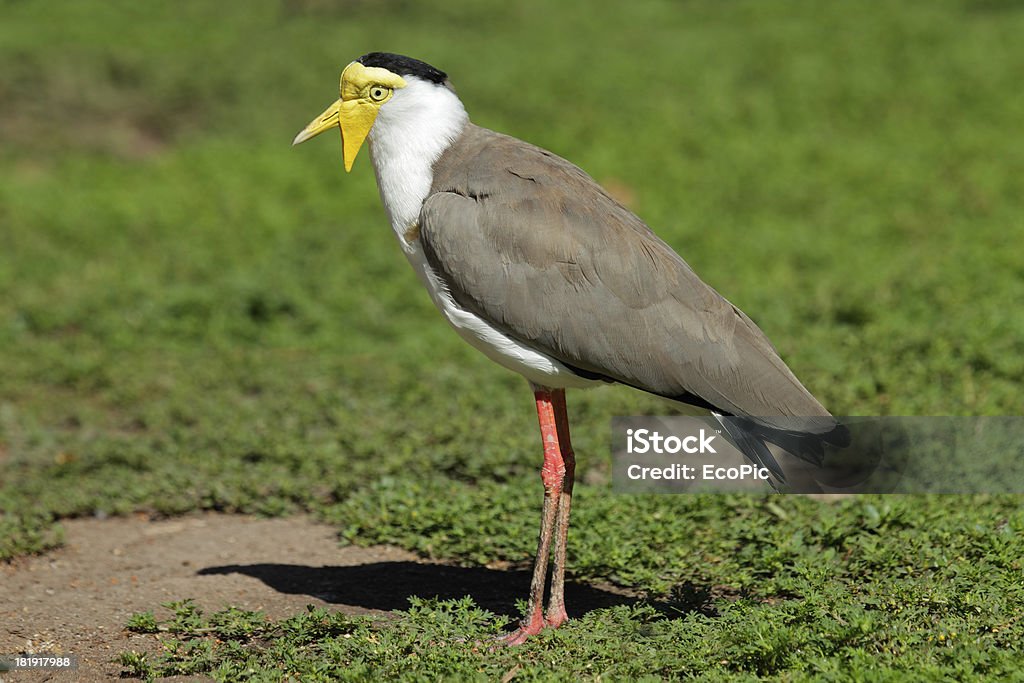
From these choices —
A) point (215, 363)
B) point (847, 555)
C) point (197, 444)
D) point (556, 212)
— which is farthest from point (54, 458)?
point (847, 555)

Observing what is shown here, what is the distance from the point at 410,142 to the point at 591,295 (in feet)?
2.87

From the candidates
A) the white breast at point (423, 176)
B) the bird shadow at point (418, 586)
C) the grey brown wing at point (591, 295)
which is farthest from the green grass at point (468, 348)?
the white breast at point (423, 176)

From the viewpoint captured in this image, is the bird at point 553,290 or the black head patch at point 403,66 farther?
the black head patch at point 403,66

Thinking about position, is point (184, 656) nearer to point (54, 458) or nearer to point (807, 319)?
point (54, 458)

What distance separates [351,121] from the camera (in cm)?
454

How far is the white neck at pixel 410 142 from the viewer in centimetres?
437

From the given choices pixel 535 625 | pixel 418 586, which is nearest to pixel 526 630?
pixel 535 625

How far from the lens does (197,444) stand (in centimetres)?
643

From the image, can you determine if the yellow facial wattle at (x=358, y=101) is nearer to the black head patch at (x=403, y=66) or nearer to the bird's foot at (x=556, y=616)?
the black head patch at (x=403, y=66)

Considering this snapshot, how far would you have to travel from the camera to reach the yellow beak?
450cm

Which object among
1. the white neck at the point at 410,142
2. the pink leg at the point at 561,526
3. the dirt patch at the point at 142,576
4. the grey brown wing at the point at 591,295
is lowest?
the dirt patch at the point at 142,576

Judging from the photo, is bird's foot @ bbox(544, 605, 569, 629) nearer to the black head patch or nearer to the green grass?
the green grass

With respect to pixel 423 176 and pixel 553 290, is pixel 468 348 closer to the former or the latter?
pixel 423 176

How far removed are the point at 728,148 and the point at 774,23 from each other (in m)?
3.61
